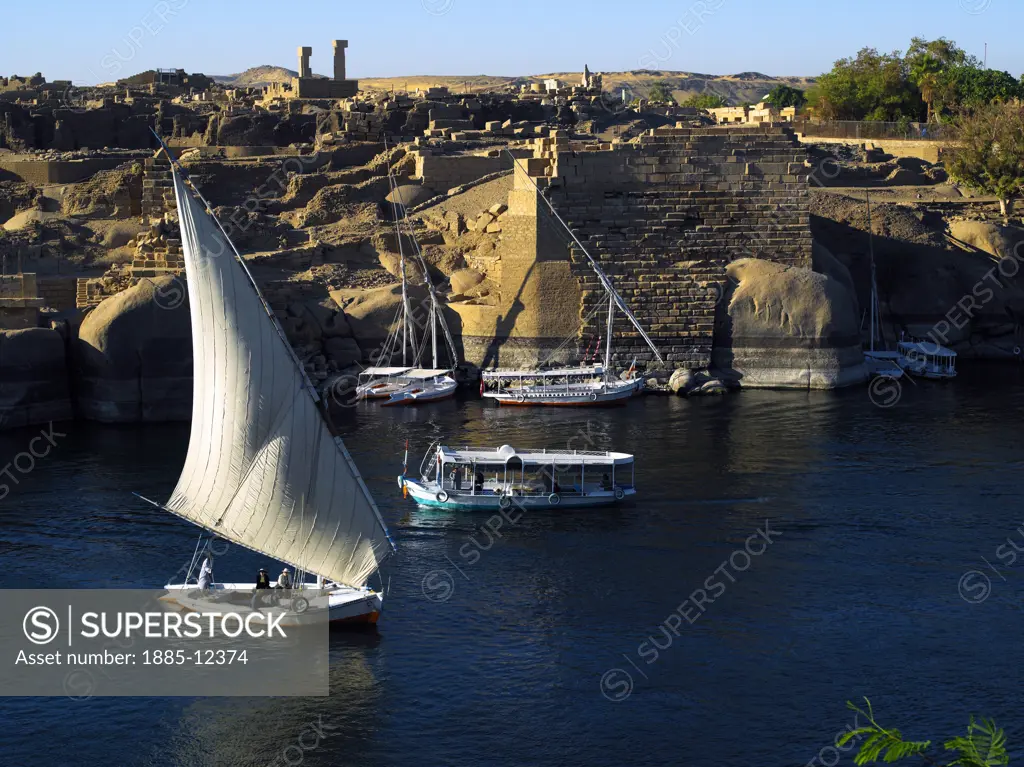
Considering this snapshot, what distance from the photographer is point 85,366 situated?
1810 inches

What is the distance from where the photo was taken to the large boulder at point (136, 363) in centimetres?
4562

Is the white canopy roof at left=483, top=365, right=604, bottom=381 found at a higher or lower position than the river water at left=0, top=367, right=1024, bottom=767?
higher

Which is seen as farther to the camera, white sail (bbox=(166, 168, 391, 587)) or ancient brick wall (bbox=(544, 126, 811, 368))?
ancient brick wall (bbox=(544, 126, 811, 368))

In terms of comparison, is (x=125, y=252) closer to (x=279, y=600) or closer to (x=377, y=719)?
(x=279, y=600)

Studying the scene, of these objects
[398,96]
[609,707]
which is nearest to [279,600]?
[609,707]

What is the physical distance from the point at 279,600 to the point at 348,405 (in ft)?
65.7

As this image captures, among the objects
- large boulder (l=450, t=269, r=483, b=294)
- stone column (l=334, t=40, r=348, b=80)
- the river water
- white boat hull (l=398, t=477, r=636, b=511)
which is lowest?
the river water

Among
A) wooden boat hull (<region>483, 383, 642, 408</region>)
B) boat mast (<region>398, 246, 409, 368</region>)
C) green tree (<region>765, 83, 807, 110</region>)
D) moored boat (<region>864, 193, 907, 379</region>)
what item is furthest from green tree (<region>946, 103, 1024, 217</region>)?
green tree (<region>765, 83, 807, 110</region>)

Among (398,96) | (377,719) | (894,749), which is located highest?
(398,96)

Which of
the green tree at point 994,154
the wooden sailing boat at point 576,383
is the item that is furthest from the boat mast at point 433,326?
the green tree at point 994,154

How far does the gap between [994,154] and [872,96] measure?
26671 mm

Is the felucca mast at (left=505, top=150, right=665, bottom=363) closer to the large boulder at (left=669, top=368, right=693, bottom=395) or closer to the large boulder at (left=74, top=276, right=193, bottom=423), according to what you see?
the large boulder at (left=669, top=368, right=693, bottom=395)

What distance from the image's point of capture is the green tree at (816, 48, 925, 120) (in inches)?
3536

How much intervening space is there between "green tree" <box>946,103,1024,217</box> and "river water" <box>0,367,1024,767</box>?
Answer: 22862mm
